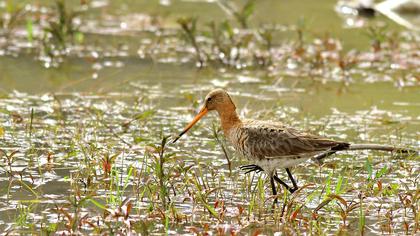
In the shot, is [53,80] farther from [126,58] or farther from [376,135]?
[376,135]

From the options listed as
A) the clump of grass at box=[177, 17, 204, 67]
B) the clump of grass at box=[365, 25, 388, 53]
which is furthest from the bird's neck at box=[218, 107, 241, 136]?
the clump of grass at box=[365, 25, 388, 53]

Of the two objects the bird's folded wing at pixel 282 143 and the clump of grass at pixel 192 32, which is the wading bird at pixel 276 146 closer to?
the bird's folded wing at pixel 282 143

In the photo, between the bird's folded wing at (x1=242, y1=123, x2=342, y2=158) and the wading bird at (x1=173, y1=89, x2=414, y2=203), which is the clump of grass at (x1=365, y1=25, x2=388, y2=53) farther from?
the bird's folded wing at (x1=242, y1=123, x2=342, y2=158)

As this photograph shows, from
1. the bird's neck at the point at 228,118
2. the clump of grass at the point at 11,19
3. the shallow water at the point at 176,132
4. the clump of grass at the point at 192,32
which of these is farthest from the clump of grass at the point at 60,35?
the bird's neck at the point at 228,118

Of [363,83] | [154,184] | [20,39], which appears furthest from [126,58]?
[154,184]

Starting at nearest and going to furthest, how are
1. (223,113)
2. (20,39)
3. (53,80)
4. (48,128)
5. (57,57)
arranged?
1. (223,113)
2. (48,128)
3. (53,80)
4. (57,57)
5. (20,39)

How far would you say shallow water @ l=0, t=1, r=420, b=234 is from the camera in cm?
622

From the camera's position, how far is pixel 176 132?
8680mm

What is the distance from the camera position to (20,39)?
41.2ft

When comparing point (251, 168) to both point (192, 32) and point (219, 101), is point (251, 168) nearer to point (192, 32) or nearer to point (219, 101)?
point (219, 101)

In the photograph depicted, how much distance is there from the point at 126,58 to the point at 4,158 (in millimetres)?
4374

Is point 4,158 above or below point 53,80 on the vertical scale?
below

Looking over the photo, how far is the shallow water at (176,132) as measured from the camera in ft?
20.4

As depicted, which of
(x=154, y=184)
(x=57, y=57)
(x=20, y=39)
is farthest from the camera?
(x=20, y=39)
